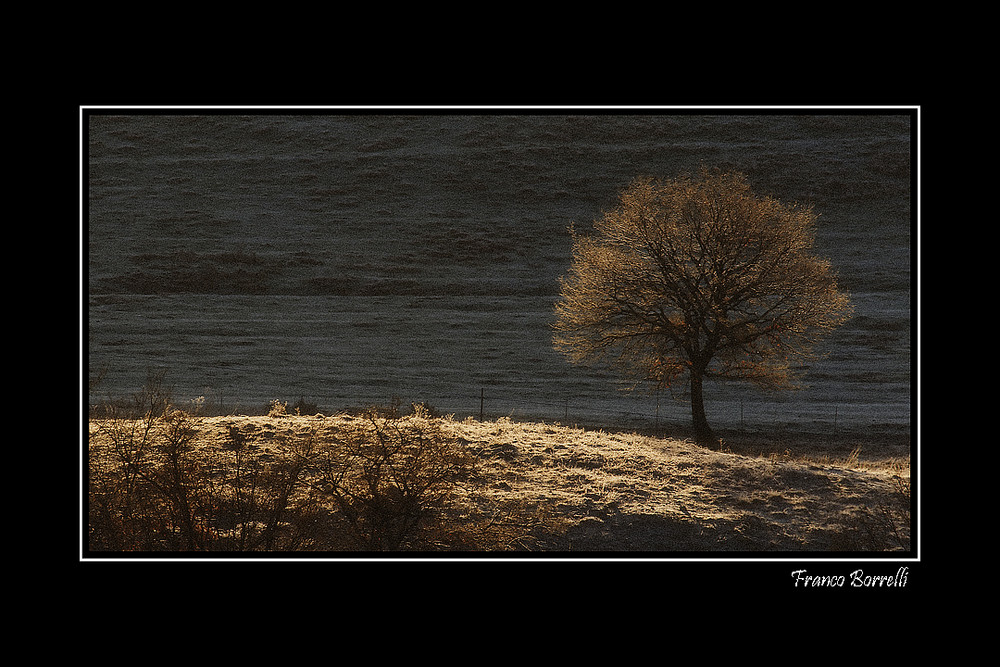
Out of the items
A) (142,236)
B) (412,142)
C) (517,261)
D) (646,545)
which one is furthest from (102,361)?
(412,142)

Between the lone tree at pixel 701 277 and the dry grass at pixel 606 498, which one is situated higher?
the lone tree at pixel 701 277

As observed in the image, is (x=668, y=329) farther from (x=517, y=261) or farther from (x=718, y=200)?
(x=517, y=261)

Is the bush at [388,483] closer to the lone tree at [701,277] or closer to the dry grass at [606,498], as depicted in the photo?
the dry grass at [606,498]

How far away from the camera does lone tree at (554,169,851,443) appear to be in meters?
23.5

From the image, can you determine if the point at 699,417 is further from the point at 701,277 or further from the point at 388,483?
the point at 388,483

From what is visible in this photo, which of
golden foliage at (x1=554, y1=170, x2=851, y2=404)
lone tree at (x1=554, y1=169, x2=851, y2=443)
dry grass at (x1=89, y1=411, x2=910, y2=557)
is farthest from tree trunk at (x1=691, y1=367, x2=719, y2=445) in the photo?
dry grass at (x1=89, y1=411, x2=910, y2=557)

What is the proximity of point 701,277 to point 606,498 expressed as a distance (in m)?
13.3

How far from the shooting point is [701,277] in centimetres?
2384

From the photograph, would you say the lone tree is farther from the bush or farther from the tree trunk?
the bush

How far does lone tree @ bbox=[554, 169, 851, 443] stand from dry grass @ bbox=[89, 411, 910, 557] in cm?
862

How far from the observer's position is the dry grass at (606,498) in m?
10.5

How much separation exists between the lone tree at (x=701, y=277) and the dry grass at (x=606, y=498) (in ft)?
28.3

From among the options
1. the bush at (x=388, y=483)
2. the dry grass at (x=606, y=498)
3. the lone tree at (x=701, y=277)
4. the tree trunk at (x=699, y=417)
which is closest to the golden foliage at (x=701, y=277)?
the lone tree at (x=701, y=277)

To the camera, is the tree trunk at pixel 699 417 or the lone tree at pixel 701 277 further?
the tree trunk at pixel 699 417
